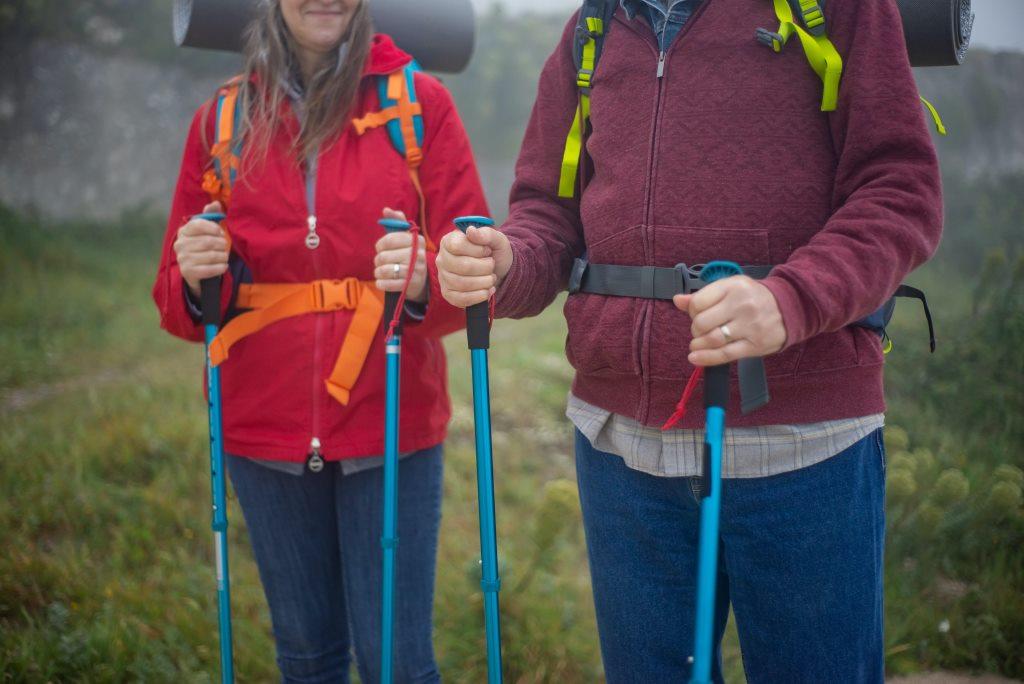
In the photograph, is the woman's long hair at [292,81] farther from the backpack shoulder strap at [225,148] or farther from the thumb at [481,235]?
the thumb at [481,235]

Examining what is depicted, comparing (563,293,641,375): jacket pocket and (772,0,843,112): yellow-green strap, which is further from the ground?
(772,0,843,112): yellow-green strap

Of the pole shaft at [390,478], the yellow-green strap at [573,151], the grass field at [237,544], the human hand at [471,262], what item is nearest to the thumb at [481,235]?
the human hand at [471,262]

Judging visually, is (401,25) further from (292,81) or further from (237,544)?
(237,544)

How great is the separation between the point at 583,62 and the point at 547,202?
343 mm

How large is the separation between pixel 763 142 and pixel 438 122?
3.46ft

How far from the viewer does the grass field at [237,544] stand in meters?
3.42

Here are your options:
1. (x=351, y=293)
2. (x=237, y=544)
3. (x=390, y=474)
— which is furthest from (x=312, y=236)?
(x=237, y=544)

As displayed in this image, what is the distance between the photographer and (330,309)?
92.3 inches

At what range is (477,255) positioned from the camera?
1730mm

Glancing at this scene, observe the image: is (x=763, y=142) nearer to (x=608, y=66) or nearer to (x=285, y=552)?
(x=608, y=66)

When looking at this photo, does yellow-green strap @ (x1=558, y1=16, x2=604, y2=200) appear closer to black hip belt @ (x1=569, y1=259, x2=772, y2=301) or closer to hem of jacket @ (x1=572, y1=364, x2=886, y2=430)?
black hip belt @ (x1=569, y1=259, x2=772, y2=301)

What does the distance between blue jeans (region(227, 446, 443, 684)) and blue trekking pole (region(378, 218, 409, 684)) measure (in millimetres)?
175

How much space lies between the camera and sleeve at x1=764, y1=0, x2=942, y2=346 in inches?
55.6

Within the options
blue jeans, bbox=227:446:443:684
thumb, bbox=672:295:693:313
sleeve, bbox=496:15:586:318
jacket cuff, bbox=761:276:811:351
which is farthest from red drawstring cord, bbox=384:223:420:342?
jacket cuff, bbox=761:276:811:351
